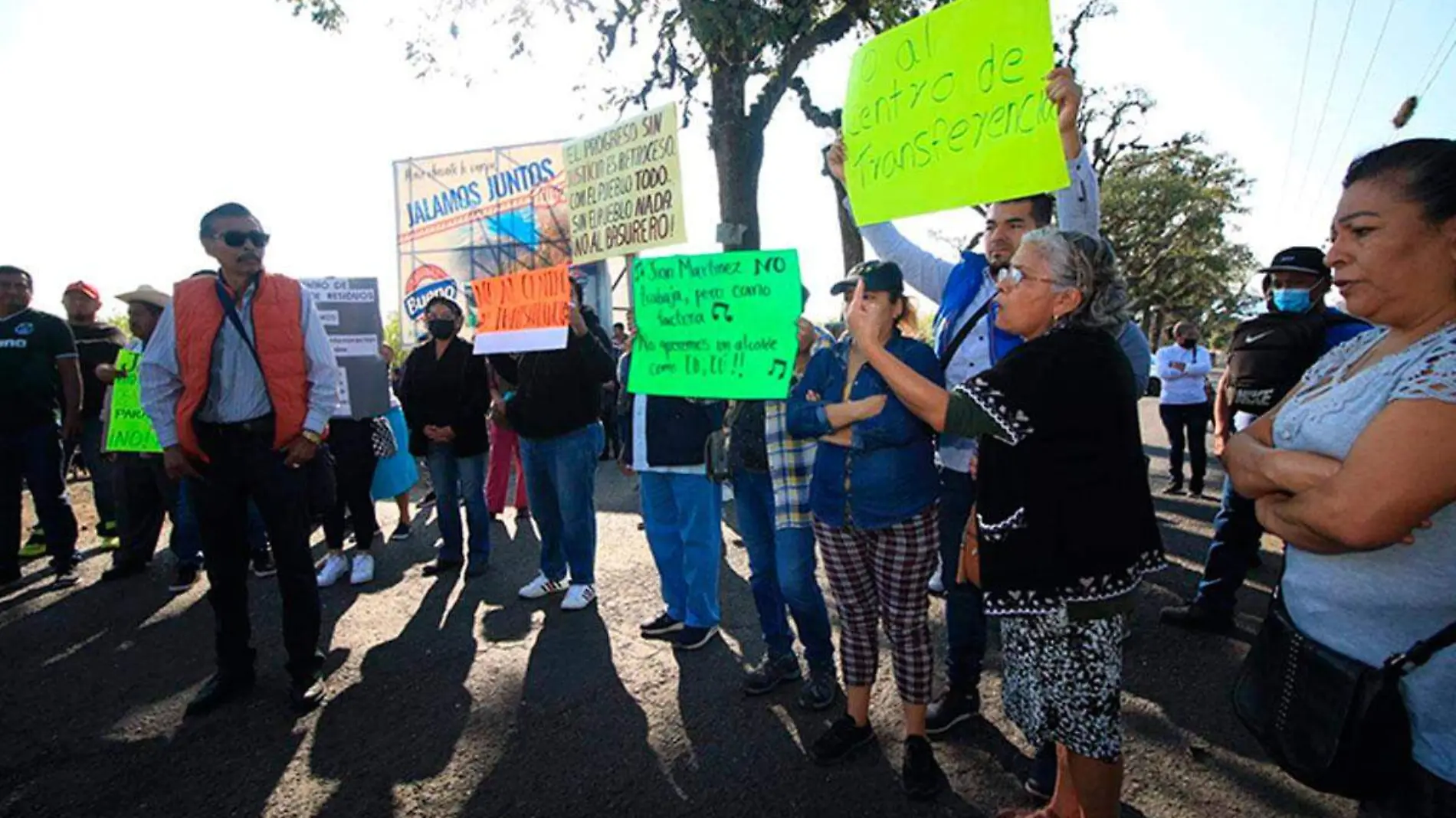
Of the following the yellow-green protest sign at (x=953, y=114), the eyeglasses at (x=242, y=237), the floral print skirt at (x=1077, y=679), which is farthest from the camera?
the eyeglasses at (x=242, y=237)

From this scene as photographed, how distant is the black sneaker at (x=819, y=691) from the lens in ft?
11.2

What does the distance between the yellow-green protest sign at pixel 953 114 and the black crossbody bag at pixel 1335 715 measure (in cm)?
147

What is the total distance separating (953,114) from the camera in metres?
2.54

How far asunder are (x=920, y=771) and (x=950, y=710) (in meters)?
0.52

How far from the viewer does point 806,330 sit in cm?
326

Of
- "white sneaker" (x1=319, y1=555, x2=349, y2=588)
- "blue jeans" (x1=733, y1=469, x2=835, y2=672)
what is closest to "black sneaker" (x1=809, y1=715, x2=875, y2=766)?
"blue jeans" (x1=733, y1=469, x2=835, y2=672)

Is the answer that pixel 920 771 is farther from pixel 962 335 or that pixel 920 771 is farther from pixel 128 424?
pixel 128 424

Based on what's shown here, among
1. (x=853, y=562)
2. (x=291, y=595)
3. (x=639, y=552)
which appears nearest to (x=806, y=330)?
(x=853, y=562)

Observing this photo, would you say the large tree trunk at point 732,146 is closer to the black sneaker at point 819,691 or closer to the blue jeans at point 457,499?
the blue jeans at point 457,499

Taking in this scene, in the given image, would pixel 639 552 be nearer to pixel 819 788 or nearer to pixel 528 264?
pixel 819 788

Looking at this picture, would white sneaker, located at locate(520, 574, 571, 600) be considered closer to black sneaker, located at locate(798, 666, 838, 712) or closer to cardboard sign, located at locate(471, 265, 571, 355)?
cardboard sign, located at locate(471, 265, 571, 355)

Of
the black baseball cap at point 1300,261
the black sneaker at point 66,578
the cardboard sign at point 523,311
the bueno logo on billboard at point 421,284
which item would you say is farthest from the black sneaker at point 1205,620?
the bueno logo on billboard at point 421,284

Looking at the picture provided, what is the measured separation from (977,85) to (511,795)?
3.13m

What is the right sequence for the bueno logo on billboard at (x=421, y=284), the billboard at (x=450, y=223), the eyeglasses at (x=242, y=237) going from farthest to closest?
1. the billboard at (x=450, y=223)
2. the bueno logo on billboard at (x=421, y=284)
3. the eyeglasses at (x=242, y=237)
